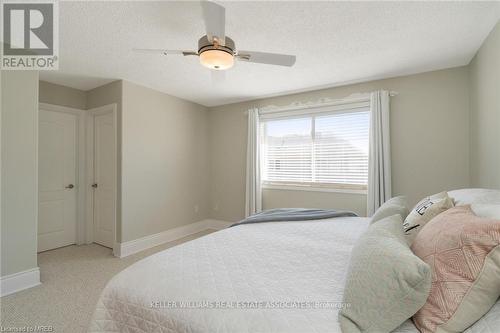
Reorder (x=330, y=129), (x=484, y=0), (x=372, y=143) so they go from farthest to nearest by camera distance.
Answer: (x=330, y=129) < (x=372, y=143) < (x=484, y=0)

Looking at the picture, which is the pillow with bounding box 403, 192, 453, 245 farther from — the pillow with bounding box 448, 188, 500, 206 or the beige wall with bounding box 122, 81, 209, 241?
the beige wall with bounding box 122, 81, 209, 241

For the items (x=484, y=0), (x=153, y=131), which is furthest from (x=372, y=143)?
(x=153, y=131)

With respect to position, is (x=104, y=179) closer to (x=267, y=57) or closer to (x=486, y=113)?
(x=267, y=57)

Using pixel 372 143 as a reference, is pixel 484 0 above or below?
above

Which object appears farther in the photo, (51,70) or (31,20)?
(51,70)

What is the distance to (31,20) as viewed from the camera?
6.49 ft

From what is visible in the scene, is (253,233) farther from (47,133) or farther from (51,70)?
(47,133)

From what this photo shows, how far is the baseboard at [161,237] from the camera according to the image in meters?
3.39

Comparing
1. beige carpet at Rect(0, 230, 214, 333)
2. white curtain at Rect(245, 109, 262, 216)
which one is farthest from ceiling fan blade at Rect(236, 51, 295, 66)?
beige carpet at Rect(0, 230, 214, 333)

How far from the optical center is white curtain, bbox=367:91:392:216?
3240 mm

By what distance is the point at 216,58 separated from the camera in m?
1.79

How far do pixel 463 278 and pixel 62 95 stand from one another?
4791 millimetres

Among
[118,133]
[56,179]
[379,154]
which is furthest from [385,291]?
[56,179]

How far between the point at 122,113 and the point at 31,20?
4.85 feet
